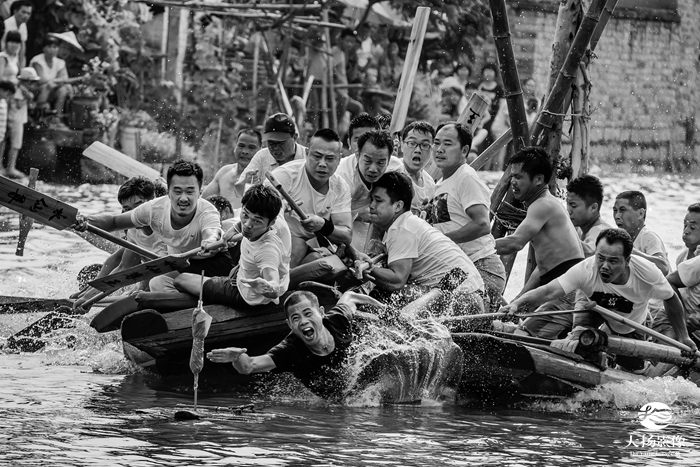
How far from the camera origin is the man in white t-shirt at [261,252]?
22.2ft

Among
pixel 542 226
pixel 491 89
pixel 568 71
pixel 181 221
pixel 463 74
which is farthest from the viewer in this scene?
pixel 491 89

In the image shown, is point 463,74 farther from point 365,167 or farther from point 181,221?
point 181,221

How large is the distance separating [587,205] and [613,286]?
3.37 ft

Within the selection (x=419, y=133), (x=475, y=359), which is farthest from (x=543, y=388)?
(x=419, y=133)

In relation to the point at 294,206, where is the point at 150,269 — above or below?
below

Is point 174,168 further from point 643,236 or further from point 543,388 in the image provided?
point 643,236

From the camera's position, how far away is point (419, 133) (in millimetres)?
8352

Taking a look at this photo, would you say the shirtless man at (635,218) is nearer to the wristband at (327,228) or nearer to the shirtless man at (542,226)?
the shirtless man at (542,226)

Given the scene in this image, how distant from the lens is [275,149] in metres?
8.72

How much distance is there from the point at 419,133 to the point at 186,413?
2860 millimetres

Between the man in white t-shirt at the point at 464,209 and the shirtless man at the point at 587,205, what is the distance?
0.63 metres

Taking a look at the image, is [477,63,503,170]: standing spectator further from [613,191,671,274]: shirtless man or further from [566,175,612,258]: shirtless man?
[566,175,612,258]: shirtless man

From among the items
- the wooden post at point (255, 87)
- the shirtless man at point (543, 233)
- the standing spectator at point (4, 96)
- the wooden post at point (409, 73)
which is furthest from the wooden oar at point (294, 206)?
the wooden post at point (255, 87)

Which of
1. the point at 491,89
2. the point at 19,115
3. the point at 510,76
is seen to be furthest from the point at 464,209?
the point at 491,89
